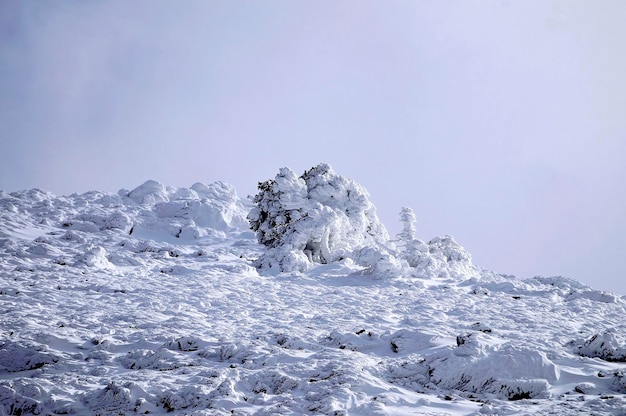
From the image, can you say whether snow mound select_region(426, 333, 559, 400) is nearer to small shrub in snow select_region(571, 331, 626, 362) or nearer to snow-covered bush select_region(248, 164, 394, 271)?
small shrub in snow select_region(571, 331, 626, 362)

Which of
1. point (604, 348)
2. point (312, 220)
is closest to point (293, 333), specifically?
point (604, 348)

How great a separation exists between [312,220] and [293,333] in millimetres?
13265

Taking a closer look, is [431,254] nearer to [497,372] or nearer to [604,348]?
[604,348]

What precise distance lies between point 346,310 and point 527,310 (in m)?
5.40

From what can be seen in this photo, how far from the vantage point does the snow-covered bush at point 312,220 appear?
67.7 ft

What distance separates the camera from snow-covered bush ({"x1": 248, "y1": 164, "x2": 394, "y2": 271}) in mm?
20625

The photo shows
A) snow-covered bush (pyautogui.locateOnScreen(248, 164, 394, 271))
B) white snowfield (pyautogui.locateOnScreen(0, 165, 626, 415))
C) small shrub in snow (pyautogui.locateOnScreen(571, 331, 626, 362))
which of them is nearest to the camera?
white snowfield (pyautogui.locateOnScreen(0, 165, 626, 415))

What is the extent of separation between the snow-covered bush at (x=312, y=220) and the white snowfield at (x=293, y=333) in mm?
126

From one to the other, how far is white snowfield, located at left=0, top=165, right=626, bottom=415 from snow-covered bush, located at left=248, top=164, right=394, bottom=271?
0.13 metres

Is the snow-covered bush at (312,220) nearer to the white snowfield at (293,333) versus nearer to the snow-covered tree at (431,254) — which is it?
the white snowfield at (293,333)

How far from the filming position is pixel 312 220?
72.0 ft

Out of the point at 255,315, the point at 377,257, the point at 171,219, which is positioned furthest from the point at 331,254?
the point at 171,219

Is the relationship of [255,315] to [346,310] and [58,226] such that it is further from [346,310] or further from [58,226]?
[58,226]

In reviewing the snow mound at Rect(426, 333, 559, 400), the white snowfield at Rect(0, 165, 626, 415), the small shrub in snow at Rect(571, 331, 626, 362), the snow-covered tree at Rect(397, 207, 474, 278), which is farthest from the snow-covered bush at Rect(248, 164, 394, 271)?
the snow mound at Rect(426, 333, 559, 400)
